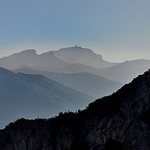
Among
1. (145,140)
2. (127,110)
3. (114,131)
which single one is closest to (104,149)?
(114,131)

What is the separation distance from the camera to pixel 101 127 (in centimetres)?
3175

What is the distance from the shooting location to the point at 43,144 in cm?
3781

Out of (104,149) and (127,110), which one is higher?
(127,110)

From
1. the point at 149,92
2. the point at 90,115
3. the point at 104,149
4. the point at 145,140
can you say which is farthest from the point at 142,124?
the point at 90,115

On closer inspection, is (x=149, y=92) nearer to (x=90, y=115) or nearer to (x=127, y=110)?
(x=127, y=110)

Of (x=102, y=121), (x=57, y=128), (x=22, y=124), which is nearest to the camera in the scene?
(x=102, y=121)

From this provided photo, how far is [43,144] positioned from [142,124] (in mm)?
16025

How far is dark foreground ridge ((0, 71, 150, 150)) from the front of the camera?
26.6 m

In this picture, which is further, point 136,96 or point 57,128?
point 57,128

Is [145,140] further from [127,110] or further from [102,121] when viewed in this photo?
[102,121]

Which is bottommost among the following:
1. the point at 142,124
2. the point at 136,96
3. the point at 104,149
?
the point at 104,149

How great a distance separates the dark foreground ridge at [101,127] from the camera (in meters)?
26.6

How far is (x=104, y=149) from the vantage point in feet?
96.5

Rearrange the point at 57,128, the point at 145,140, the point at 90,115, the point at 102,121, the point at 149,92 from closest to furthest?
1. the point at 145,140
2. the point at 149,92
3. the point at 102,121
4. the point at 90,115
5. the point at 57,128
